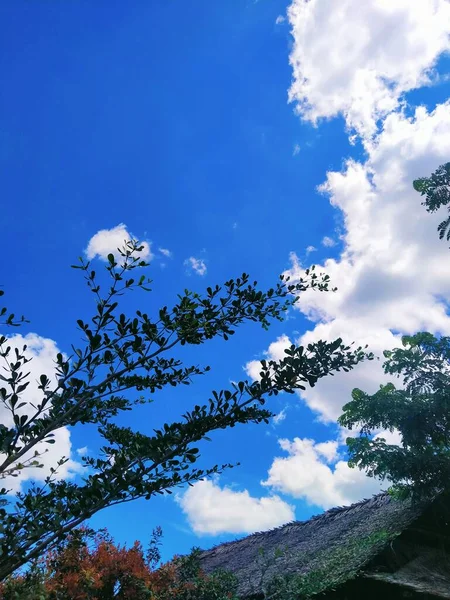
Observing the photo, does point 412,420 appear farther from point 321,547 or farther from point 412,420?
point 321,547

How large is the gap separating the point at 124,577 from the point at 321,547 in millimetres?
5269

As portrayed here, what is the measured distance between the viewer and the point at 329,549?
1161 cm

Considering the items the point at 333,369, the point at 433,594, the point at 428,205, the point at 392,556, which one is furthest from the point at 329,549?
the point at 428,205

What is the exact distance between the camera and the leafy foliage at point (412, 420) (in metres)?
11.4

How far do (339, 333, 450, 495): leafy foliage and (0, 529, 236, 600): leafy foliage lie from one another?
5012 millimetres

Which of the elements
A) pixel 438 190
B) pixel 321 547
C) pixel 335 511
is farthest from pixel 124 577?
pixel 438 190

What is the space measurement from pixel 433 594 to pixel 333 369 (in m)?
6.86

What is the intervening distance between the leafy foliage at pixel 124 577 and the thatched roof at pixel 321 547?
1128 mm

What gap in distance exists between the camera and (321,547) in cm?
1209

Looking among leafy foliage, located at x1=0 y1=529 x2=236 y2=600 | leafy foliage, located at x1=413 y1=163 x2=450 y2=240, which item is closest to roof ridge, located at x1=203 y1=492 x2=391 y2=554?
leafy foliage, located at x1=0 y1=529 x2=236 y2=600

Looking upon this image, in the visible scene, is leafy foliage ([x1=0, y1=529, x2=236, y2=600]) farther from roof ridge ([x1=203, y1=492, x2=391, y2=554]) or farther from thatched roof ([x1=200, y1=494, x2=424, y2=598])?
roof ridge ([x1=203, y1=492, x2=391, y2=554])

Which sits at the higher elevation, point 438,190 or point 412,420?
point 438,190

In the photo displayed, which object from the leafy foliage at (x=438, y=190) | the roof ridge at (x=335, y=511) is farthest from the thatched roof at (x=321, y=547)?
the leafy foliage at (x=438, y=190)

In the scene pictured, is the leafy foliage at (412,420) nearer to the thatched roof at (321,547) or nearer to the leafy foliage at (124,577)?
the thatched roof at (321,547)
